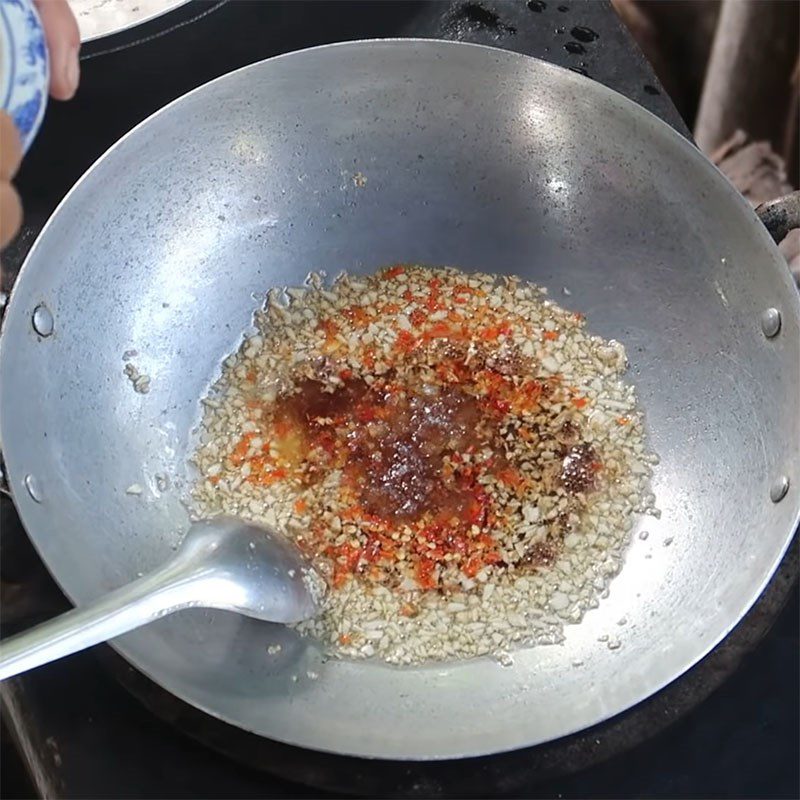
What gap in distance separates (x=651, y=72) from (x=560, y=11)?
0.12 metres

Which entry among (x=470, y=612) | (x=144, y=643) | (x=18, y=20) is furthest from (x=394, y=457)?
(x=18, y=20)

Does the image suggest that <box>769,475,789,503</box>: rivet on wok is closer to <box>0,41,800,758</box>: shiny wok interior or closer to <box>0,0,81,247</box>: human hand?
<box>0,41,800,758</box>: shiny wok interior

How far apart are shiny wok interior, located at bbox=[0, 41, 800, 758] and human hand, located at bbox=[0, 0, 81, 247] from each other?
121 mm

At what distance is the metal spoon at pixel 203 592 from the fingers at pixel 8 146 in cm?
30

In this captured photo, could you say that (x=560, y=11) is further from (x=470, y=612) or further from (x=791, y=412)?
(x=470, y=612)

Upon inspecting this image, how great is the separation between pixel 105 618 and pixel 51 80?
15.4 inches

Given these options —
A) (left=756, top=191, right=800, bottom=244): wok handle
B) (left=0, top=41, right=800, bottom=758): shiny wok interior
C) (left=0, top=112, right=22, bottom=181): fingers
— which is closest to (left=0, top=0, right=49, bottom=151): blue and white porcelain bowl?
(left=0, top=112, right=22, bottom=181): fingers

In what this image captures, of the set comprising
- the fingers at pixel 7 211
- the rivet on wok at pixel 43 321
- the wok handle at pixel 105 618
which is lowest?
the wok handle at pixel 105 618

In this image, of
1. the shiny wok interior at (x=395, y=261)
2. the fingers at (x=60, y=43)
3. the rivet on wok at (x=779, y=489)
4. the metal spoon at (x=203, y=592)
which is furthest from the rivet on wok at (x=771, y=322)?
the fingers at (x=60, y=43)

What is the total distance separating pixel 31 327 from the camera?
792 mm

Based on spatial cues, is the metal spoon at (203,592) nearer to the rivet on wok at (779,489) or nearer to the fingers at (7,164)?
the fingers at (7,164)

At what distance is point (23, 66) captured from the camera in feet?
2.12

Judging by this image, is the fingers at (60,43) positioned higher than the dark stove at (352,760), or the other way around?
the fingers at (60,43)

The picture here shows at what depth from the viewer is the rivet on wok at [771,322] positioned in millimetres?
824
